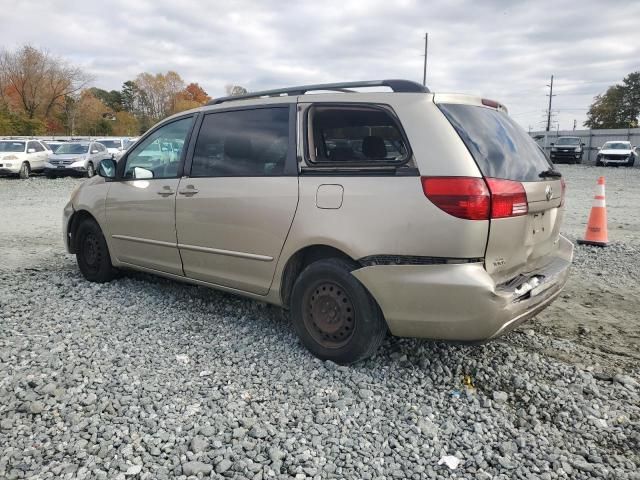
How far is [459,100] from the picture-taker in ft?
10.7

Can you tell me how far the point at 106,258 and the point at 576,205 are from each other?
10457 millimetres

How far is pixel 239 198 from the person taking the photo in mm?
3799

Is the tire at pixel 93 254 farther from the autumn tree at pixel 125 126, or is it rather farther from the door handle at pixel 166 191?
the autumn tree at pixel 125 126

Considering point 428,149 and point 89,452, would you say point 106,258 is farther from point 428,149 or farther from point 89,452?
point 428,149

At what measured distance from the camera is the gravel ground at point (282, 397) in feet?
8.19

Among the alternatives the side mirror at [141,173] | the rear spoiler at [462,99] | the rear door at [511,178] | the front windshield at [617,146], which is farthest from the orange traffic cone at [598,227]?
the front windshield at [617,146]

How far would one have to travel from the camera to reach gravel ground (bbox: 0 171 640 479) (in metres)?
2.50

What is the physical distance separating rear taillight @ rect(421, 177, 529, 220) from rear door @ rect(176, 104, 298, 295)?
982 millimetres

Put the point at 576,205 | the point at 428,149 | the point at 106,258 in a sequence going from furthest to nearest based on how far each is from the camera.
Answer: the point at 576,205
the point at 106,258
the point at 428,149

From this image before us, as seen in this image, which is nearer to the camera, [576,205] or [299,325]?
[299,325]

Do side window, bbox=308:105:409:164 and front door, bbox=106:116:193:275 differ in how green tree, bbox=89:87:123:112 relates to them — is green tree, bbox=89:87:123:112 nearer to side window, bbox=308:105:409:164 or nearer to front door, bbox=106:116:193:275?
front door, bbox=106:116:193:275

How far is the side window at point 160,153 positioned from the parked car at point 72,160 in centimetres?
1760

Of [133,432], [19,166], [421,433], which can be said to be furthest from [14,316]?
[19,166]

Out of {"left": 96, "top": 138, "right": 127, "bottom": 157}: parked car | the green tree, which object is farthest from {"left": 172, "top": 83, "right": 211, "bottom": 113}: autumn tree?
{"left": 96, "top": 138, "right": 127, "bottom": 157}: parked car
